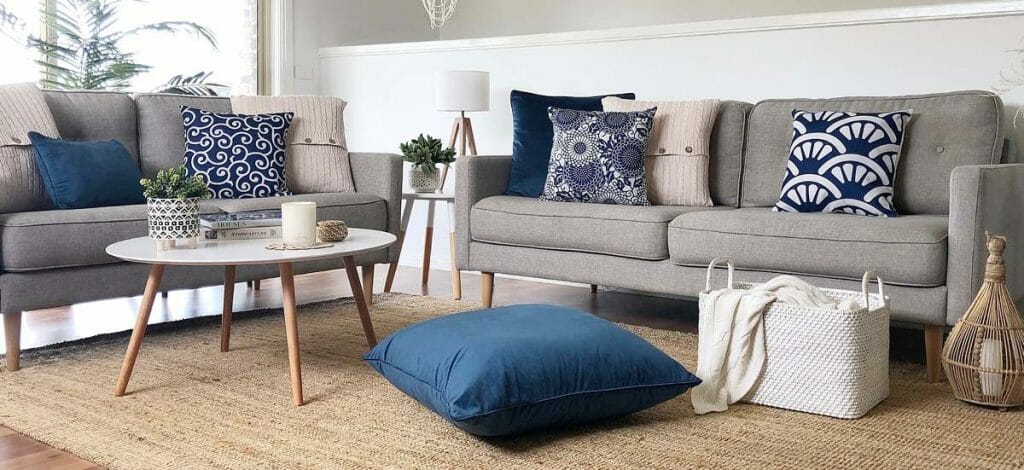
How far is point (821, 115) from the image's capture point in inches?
134

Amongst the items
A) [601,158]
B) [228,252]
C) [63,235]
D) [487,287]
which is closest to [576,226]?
[601,158]

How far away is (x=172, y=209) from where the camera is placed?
2623 mm

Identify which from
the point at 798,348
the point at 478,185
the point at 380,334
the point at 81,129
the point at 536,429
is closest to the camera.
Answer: the point at 536,429

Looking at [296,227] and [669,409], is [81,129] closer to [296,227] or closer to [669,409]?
[296,227]

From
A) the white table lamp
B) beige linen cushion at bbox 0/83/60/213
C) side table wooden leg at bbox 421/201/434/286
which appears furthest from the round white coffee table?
the white table lamp

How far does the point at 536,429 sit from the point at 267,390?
85 centimetres

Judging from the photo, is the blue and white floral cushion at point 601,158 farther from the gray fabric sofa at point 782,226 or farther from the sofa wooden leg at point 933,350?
the sofa wooden leg at point 933,350

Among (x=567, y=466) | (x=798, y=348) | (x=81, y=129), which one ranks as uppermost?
(x=81, y=129)

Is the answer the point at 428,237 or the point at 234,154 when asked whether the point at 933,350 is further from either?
the point at 234,154

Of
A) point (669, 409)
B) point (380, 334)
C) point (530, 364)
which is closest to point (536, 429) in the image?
point (530, 364)

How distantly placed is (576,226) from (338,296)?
1.30 metres

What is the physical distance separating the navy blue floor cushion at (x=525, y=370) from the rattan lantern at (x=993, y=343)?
75 centimetres

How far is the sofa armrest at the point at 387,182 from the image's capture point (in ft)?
13.3

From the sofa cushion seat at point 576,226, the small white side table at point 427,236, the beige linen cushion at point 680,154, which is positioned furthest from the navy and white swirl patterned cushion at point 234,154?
the beige linen cushion at point 680,154
